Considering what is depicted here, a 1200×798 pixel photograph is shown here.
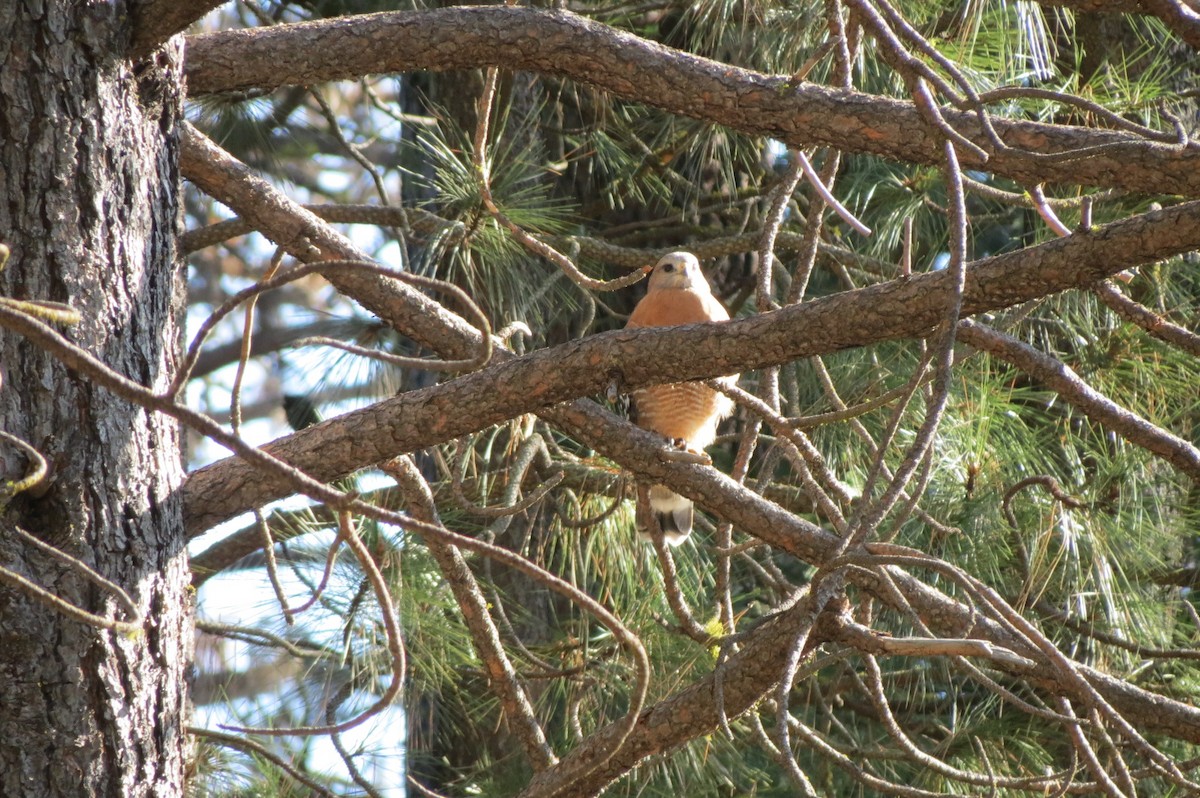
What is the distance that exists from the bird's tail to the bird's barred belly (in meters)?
0.21

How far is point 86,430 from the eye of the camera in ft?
5.06

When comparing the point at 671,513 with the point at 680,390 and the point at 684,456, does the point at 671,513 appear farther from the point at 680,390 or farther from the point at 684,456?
the point at 684,456

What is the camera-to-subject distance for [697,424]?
3980 millimetres

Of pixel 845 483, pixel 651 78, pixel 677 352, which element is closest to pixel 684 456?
pixel 677 352

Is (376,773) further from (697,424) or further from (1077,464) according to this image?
(1077,464)

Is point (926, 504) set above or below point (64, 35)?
below

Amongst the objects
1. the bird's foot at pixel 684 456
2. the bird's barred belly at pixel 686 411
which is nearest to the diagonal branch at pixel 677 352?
the bird's foot at pixel 684 456

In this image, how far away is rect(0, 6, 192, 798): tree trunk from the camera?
1.49 meters

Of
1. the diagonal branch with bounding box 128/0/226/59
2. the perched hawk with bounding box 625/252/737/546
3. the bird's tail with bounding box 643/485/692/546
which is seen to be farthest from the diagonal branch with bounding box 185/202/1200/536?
the bird's tail with bounding box 643/485/692/546

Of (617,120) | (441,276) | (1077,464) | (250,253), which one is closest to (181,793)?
(441,276)

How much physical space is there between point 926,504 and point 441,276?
4.94 feet

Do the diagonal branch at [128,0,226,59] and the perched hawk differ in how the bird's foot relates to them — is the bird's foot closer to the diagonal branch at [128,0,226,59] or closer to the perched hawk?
the diagonal branch at [128,0,226,59]

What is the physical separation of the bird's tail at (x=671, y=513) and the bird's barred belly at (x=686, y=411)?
0.21 meters

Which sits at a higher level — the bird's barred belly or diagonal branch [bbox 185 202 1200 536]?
the bird's barred belly
